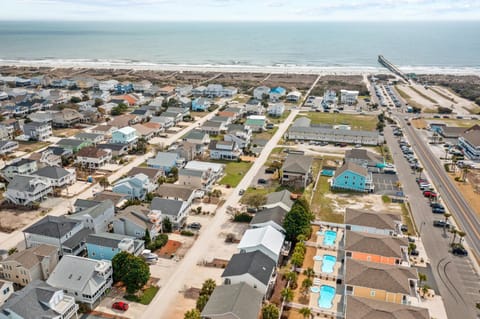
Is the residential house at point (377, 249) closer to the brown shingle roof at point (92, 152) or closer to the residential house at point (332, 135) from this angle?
the residential house at point (332, 135)

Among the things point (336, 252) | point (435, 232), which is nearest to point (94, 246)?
point (336, 252)

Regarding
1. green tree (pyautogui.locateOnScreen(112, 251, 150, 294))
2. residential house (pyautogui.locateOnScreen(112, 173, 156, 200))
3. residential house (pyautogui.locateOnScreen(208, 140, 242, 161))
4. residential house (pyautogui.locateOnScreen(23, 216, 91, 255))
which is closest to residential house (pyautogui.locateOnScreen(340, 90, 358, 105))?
residential house (pyautogui.locateOnScreen(208, 140, 242, 161))

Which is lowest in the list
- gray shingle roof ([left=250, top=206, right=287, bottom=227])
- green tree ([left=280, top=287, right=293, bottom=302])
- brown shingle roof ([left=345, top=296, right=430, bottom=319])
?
green tree ([left=280, top=287, right=293, bottom=302])

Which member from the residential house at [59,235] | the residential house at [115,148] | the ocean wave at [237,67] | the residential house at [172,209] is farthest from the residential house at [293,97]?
the residential house at [59,235]

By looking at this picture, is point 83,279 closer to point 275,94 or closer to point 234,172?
point 234,172

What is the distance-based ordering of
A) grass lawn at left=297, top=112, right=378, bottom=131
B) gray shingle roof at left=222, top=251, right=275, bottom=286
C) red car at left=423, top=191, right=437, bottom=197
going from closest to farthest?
gray shingle roof at left=222, top=251, right=275, bottom=286 < red car at left=423, top=191, right=437, bottom=197 < grass lawn at left=297, top=112, right=378, bottom=131

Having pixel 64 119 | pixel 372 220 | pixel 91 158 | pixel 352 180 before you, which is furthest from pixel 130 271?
pixel 64 119

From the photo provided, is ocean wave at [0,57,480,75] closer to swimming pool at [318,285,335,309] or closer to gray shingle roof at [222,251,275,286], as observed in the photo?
gray shingle roof at [222,251,275,286]

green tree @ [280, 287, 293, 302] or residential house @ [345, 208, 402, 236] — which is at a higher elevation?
residential house @ [345, 208, 402, 236]
